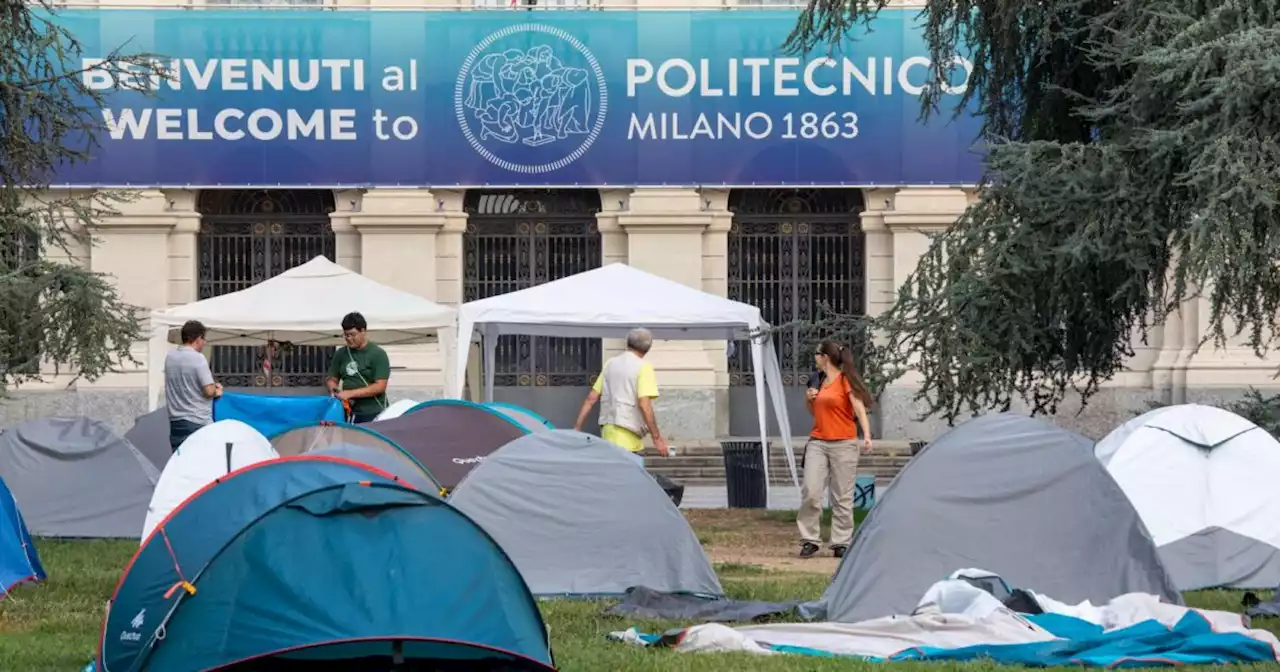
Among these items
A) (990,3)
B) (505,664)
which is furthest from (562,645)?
(990,3)

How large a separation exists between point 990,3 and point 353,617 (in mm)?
11176

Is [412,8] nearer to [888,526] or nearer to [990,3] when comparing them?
[990,3]

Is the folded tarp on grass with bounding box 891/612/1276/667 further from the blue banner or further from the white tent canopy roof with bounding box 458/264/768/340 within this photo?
the blue banner

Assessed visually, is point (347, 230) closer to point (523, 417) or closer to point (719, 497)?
point (719, 497)

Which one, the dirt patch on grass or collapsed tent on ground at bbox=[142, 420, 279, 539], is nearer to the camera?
collapsed tent on ground at bbox=[142, 420, 279, 539]

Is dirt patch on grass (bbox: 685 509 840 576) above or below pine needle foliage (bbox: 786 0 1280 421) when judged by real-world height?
below

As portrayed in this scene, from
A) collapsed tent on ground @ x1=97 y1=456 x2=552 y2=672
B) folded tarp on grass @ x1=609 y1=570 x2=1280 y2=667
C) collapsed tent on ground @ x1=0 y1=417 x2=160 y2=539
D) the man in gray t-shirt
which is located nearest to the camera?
collapsed tent on ground @ x1=97 y1=456 x2=552 y2=672

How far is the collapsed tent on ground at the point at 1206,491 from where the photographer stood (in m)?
12.9

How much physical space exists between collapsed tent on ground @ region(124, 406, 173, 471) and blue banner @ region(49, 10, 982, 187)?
7.84m

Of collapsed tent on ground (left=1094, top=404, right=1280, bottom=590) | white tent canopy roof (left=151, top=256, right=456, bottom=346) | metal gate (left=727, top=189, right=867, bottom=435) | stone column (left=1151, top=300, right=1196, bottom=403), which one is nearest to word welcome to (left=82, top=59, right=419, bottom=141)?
metal gate (left=727, top=189, right=867, bottom=435)

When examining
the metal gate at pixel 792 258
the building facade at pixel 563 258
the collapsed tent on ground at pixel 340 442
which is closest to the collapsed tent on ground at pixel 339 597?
the collapsed tent on ground at pixel 340 442

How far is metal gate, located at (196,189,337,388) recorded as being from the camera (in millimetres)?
27766

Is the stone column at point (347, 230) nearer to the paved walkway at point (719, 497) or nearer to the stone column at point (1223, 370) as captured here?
the paved walkway at point (719, 497)

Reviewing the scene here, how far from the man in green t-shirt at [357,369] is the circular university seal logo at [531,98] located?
35.8 feet
